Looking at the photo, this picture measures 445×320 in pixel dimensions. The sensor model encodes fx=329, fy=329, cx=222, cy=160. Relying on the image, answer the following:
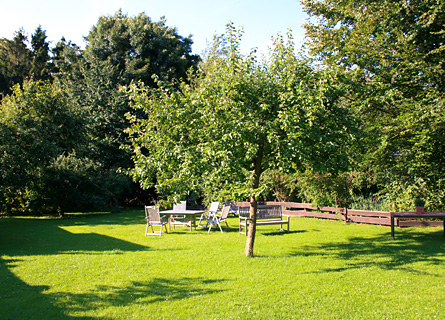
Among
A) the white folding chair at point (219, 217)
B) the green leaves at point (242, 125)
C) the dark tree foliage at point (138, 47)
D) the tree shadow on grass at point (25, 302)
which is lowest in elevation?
the tree shadow on grass at point (25, 302)

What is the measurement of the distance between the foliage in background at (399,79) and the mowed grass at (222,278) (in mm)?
2685

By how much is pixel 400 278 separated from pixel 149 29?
1004 inches

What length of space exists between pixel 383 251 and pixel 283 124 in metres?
4.54

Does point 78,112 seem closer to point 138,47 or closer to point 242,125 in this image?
point 138,47

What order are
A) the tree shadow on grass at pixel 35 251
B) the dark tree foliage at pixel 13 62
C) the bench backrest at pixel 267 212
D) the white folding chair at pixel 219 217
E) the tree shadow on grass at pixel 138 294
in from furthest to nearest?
the dark tree foliage at pixel 13 62
the white folding chair at pixel 219 217
the bench backrest at pixel 267 212
the tree shadow on grass at pixel 138 294
the tree shadow on grass at pixel 35 251

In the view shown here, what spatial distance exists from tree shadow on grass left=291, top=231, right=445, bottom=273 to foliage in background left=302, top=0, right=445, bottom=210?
7.17ft

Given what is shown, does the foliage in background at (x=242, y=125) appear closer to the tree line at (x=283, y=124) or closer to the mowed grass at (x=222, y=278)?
the tree line at (x=283, y=124)

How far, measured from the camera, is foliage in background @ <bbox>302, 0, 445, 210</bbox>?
9234 mm

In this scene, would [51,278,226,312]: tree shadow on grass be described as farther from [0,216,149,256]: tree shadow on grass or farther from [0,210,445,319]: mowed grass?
[0,216,149,256]: tree shadow on grass

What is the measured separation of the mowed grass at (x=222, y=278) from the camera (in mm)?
4500

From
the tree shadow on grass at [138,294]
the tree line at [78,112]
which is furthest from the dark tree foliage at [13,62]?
Result: the tree shadow on grass at [138,294]

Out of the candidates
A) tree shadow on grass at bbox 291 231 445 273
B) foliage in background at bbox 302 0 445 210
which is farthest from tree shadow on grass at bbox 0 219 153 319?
foliage in background at bbox 302 0 445 210

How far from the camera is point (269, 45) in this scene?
7.97 m

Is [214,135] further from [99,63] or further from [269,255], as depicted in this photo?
[99,63]
